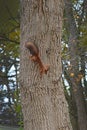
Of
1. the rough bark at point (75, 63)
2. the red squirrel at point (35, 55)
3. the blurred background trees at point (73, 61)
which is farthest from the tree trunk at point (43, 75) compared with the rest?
the rough bark at point (75, 63)

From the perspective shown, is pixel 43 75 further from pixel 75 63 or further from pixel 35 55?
pixel 75 63

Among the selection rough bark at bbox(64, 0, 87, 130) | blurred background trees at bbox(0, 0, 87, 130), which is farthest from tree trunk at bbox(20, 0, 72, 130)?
rough bark at bbox(64, 0, 87, 130)

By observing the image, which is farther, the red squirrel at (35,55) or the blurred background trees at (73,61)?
the blurred background trees at (73,61)

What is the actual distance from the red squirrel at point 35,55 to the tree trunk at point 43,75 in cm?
3

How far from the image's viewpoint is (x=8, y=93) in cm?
1060

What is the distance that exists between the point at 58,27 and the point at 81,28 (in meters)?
5.27

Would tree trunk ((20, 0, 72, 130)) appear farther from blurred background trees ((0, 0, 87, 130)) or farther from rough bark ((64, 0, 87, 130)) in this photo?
rough bark ((64, 0, 87, 130))

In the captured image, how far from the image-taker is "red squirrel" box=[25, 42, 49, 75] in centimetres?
Result: 192

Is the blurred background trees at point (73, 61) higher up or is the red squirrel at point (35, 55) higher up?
the blurred background trees at point (73, 61)

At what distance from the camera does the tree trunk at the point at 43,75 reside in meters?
1.97

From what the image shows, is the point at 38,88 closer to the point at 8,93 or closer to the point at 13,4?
the point at 13,4

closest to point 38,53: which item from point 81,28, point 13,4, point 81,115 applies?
point 13,4

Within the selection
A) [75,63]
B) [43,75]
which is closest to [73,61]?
[75,63]

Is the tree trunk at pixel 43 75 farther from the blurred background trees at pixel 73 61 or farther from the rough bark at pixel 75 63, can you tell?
the rough bark at pixel 75 63
